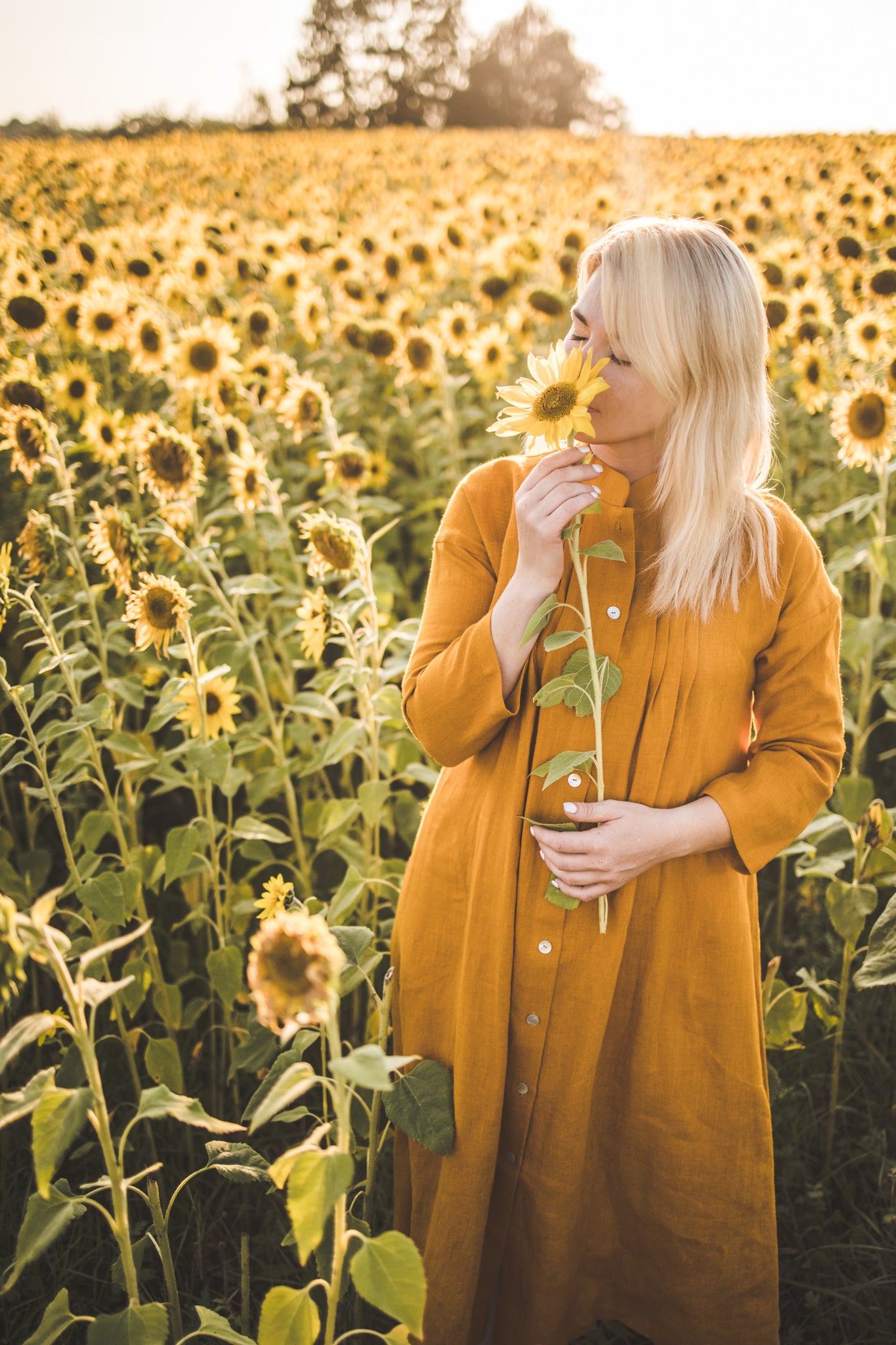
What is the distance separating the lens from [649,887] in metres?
1.56

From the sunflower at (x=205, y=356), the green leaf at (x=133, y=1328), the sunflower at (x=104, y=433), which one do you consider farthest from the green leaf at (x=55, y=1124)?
the sunflower at (x=205, y=356)

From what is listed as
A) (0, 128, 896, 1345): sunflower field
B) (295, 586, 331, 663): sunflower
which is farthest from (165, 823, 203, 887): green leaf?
(295, 586, 331, 663): sunflower

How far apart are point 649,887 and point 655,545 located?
60 centimetres

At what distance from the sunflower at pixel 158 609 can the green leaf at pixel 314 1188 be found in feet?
4.36

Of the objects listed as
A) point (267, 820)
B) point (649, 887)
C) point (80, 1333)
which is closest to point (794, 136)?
point (267, 820)

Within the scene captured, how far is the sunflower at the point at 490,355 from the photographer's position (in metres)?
4.64

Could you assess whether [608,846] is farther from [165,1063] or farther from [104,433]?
[104,433]

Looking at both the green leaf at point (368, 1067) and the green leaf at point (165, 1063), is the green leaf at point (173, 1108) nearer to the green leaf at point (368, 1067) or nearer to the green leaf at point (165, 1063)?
the green leaf at point (368, 1067)

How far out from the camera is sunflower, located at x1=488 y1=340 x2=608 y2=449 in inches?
52.2

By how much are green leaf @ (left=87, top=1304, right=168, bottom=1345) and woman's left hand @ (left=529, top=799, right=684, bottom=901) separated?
31.1 inches

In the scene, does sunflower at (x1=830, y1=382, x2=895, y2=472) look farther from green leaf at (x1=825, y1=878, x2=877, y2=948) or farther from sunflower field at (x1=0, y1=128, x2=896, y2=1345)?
green leaf at (x1=825, y1=878, x2=877, y2=948)

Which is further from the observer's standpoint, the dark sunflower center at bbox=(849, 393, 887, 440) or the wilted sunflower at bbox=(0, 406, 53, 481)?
the dark sunflower center at bbox=(849, 393, 887, 440)

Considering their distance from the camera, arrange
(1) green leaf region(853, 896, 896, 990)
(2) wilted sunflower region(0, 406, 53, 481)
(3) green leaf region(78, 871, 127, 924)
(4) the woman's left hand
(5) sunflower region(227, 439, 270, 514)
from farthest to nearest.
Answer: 1. (5) sunflower region(227, 439, 270, 514)
2. (2) wilted sunflower region(0, 406, 53, 481)
3. (3) green leaf region(78, 871, 127, 924)
4. (1) green leaf region(853, 896, 896, 990)
5. (4) the woman's left hand

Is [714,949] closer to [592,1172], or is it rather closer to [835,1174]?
[592,1172]
